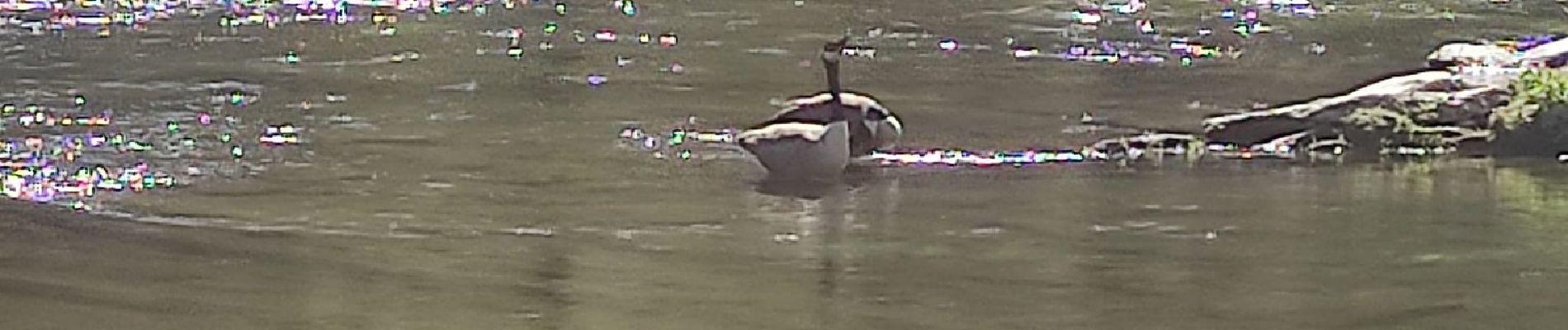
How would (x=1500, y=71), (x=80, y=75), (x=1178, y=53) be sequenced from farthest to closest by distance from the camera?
(x=1178, y=53)
(x=80, y=75)
(x=1500, y=71)

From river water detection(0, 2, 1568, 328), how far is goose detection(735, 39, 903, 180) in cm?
24

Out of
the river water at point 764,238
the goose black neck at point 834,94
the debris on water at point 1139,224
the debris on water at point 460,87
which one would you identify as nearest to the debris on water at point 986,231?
the river water at point 764,238

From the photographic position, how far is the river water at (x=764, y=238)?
946 centimetres

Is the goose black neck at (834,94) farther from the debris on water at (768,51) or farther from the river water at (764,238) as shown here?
the debris on water at (768,51)

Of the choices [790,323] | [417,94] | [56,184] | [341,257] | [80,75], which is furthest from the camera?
[80,75]

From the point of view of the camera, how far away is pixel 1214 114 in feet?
54.2

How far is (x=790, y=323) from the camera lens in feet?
30.2

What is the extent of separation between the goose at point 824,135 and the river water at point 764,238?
0.79 ft

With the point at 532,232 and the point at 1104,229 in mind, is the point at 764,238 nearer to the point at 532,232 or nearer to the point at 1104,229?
the point at 532,232

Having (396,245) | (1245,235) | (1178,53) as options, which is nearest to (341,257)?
(396,245)

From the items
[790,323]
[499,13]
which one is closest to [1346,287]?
[790,323]

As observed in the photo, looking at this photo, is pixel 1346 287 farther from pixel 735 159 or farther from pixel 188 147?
pixel 188 147

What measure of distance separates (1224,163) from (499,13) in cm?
1237

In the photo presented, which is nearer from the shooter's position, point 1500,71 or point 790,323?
point 790,323
